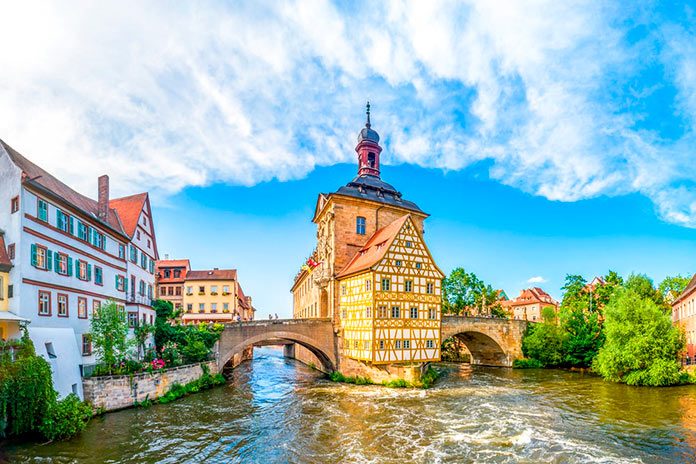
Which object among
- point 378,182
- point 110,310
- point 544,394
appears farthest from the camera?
point 378,182

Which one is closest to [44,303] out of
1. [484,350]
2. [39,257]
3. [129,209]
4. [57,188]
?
[39,257]

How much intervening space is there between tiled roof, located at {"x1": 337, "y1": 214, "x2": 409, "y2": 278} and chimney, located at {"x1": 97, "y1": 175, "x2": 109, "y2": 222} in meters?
14.6

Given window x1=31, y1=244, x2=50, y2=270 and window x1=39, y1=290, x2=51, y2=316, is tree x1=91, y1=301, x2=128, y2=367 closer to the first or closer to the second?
window x1=39, y1=290, x2=51, y2=316

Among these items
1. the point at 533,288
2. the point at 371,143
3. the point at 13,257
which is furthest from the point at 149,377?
the point at 533,288

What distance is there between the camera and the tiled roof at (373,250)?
25.8 meters

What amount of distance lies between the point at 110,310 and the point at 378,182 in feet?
74.8

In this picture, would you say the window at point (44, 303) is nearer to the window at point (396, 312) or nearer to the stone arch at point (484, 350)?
the window at point (396, 312)

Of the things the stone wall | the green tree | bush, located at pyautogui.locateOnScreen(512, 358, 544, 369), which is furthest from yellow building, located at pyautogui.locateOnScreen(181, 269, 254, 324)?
the green tree

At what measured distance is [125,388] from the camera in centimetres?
1833

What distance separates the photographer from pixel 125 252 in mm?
24922

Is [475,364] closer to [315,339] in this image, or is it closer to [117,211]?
[315,339]

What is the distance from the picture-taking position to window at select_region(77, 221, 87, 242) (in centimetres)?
1967

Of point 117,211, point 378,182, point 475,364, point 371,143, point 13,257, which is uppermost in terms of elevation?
point 371,143

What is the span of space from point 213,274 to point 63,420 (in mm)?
32918
